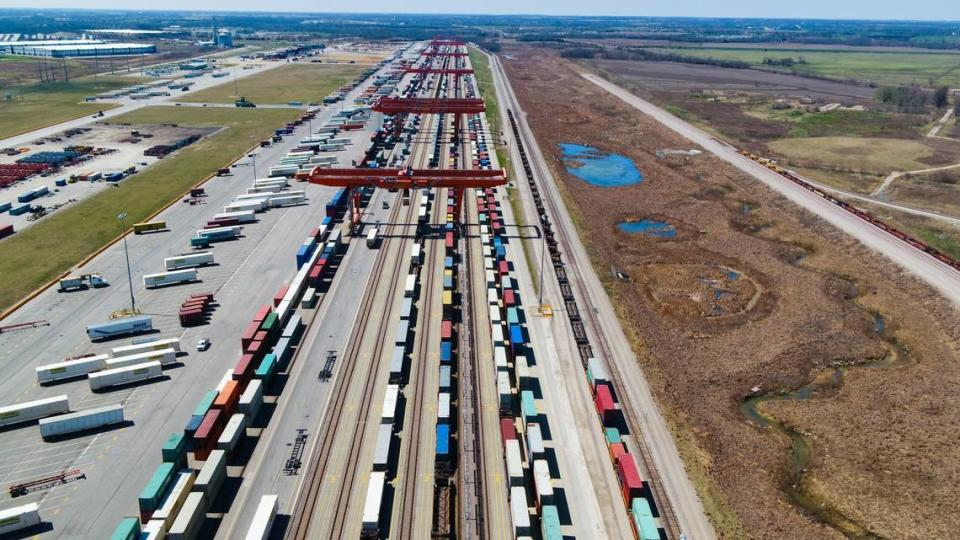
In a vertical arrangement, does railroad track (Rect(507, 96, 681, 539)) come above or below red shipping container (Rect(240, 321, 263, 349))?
below

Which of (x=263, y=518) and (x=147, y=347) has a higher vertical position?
(x=147, y=347)

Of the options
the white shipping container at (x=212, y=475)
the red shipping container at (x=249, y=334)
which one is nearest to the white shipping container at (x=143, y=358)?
the red shipping container at (x=249, y=334)

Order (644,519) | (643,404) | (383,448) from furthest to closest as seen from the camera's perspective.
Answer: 1. (643,404)
2. (383,448)
3. (644,519)

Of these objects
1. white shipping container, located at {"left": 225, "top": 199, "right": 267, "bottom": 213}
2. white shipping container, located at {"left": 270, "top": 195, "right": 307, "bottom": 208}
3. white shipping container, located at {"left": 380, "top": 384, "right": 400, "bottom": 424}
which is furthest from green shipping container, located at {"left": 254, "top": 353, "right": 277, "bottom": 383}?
white shipping container, located at {"left": 270, "top": 195, "right": 307, "bottom": 208}

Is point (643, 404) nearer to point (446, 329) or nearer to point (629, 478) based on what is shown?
point (629, 478)

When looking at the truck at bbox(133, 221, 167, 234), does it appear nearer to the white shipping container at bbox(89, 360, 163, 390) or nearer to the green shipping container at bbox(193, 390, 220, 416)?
the white shipping container at bbox(89, 360, 163, 390)

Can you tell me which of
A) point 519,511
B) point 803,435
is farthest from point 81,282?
point 803,435
